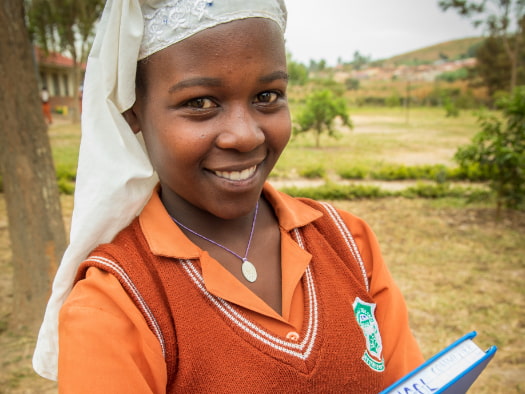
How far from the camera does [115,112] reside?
110 centimetres

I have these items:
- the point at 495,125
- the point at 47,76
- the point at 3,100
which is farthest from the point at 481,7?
the point at 47,76

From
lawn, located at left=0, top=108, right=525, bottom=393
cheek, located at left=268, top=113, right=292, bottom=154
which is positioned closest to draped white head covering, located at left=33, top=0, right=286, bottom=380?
cheek, located at left=268, top=113, right=292, bottom=154

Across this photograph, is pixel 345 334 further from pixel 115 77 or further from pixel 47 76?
pixel 47 76

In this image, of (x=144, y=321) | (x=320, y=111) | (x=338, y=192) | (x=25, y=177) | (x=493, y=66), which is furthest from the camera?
(x=493, y=66)

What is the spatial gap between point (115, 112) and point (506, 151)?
5.75m

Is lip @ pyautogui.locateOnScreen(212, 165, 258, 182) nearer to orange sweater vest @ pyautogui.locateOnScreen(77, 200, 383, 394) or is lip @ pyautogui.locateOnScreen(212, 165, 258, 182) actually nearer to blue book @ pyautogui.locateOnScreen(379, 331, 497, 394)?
orange sweater vest @ pyautogui.locateOnScreen(77, 200, 383, 394)

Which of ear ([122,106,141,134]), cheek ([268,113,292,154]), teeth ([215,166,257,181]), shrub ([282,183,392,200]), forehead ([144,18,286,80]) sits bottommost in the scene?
shrub ([282,183,392,200])

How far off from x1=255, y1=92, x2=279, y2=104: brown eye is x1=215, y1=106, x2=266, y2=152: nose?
3.0 inches

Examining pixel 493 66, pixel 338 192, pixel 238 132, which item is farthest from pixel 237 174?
pixel 493 66

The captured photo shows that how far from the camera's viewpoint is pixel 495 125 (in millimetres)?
5953

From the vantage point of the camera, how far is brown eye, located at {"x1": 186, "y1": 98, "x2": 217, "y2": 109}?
1.03m

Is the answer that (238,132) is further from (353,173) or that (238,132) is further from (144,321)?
(353,173)

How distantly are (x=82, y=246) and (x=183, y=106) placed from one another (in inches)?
16.1

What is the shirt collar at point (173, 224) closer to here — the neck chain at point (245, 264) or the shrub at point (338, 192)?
the neck chain at point (245, 264)
